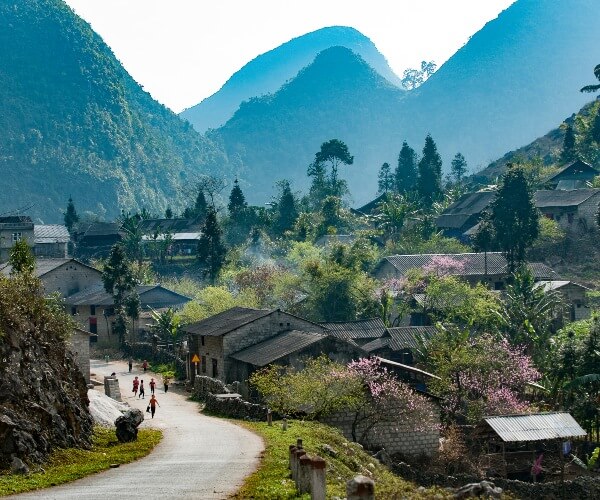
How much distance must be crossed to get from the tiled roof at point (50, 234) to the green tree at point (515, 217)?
6333cm

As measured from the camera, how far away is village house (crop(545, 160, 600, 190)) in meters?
120

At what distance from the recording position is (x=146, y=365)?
252ft

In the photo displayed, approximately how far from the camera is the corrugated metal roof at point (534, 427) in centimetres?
4488

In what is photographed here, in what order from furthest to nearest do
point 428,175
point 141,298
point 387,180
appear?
1. point 387,180
2. point 428,175
3. point 141,298

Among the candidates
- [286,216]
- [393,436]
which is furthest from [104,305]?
[393,436]

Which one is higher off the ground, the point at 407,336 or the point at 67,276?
the point at 67,276

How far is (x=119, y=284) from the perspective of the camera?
302ft

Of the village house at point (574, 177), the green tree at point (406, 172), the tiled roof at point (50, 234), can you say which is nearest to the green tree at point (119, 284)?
the tiled roof at point (50, 234)

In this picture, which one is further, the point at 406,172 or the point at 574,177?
the point at 406,172

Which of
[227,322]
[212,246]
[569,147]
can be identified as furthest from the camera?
[569,147]

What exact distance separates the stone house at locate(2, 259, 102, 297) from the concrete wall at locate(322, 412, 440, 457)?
60.1 meters

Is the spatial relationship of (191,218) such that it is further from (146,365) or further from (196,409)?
(196,409)

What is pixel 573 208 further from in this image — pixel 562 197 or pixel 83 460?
pixel 83 460

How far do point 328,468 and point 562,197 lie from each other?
84.4 m
